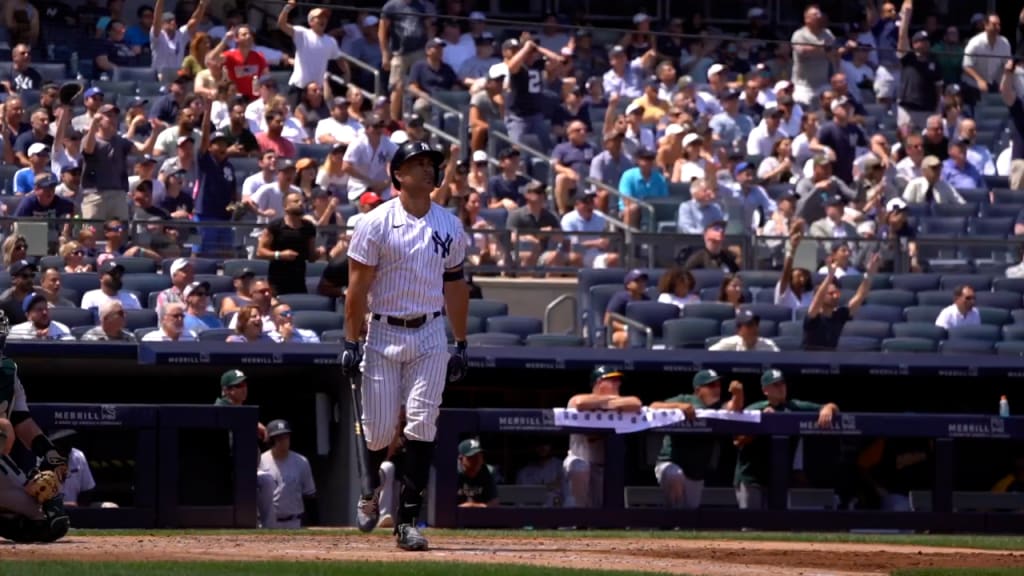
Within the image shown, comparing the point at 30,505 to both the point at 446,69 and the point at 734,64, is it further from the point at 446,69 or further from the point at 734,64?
the point at 734,64

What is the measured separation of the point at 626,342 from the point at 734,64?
697 centimetres

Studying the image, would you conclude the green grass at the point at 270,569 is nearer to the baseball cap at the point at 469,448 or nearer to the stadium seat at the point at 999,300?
the baseball cap at the point at 469,448

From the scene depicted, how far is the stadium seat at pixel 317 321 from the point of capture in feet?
48.4

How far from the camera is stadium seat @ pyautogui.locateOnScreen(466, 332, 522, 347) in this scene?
14703mm

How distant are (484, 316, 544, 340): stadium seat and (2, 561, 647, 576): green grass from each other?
754 centimetres

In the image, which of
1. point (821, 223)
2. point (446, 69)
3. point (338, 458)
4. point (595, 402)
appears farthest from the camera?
point (446, 69)

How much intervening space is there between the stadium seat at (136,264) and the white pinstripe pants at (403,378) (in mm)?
6651

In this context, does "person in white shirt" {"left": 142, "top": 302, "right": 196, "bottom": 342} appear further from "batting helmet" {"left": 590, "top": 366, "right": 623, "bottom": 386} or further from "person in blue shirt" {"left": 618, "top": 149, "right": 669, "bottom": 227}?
"person in blue shirt" {"left": 618, "top": 149, "right": 669, "bottom": 227}

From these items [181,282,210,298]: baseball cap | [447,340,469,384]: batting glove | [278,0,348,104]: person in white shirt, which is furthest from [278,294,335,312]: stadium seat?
[447,340,469,384]: batting glove

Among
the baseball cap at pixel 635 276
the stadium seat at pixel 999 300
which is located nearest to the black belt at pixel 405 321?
the baseball cap at pixel 635 276

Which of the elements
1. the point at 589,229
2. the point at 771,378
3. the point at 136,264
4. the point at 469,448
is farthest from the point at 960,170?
the point at 469,448

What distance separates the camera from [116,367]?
13969mm

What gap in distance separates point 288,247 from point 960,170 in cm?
839

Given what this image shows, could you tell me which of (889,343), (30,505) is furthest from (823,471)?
(30,505)
